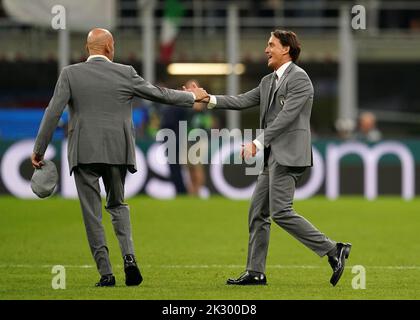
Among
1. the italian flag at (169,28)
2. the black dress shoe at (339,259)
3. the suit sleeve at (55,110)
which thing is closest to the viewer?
the suit sleeve at (55,110)

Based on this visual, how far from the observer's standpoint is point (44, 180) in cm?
1113

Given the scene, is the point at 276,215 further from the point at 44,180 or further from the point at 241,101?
the point at 44,180

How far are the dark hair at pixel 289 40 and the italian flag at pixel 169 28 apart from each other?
17511 millimetres

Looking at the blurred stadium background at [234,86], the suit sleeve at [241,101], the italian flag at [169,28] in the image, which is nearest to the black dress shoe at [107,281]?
the suit sleeve at [241,101]

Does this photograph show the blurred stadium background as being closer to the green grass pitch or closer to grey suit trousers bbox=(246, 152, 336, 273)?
the green grass pitch

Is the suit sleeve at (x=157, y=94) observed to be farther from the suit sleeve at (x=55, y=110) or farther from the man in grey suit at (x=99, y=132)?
the suit sleeve at (x=55, y=110)

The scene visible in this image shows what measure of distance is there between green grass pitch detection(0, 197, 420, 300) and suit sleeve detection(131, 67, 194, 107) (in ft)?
5.40

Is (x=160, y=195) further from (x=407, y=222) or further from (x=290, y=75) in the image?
(x=290, y=75)

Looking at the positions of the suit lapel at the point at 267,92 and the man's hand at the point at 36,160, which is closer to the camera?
the man's hand at the point at 36,160

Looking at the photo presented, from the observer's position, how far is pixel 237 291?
10.9 m

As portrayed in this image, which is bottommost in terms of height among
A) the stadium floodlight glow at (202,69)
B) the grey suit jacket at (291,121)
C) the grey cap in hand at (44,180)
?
the grey cap in hand at (44,180)

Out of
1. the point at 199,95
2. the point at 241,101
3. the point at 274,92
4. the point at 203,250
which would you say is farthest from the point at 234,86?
the point at 274,92

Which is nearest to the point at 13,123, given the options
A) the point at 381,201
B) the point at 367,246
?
the point at 381,201

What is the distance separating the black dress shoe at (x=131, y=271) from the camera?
1096 cm
